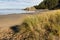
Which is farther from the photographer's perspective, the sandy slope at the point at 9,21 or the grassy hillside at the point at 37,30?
the sandy slope at the point at 9,21

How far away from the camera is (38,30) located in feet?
37.4

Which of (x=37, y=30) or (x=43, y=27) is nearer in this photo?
(x=37, y=30)

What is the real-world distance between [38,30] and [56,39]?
0.85 m

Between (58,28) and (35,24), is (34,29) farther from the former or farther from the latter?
(58,28)

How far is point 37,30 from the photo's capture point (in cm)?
1144

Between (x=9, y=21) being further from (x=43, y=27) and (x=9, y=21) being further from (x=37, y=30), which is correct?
(x=37, y=30)

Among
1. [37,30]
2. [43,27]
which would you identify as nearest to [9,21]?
[43,27]

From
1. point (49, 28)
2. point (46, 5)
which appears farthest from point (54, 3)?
point (49, 28)

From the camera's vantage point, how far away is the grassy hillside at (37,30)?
1106 cm

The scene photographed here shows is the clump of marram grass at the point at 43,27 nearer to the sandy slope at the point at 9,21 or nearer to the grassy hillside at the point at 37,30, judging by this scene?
the grassy hillside at the point at 37,30

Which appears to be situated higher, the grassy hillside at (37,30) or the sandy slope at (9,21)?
the grassy hillside at (37,30)

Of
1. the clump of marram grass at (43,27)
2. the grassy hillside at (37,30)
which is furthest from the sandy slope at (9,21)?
the clump of marram grass at (43,27)

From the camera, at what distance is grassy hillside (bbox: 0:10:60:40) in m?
11.1

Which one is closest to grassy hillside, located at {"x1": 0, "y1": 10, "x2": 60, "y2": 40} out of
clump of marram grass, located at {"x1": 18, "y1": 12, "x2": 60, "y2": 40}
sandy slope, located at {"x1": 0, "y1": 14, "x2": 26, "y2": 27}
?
clump of marram grass, located at {"x1": 18, "y1": 12, "x2": 60, "y2": 40}
